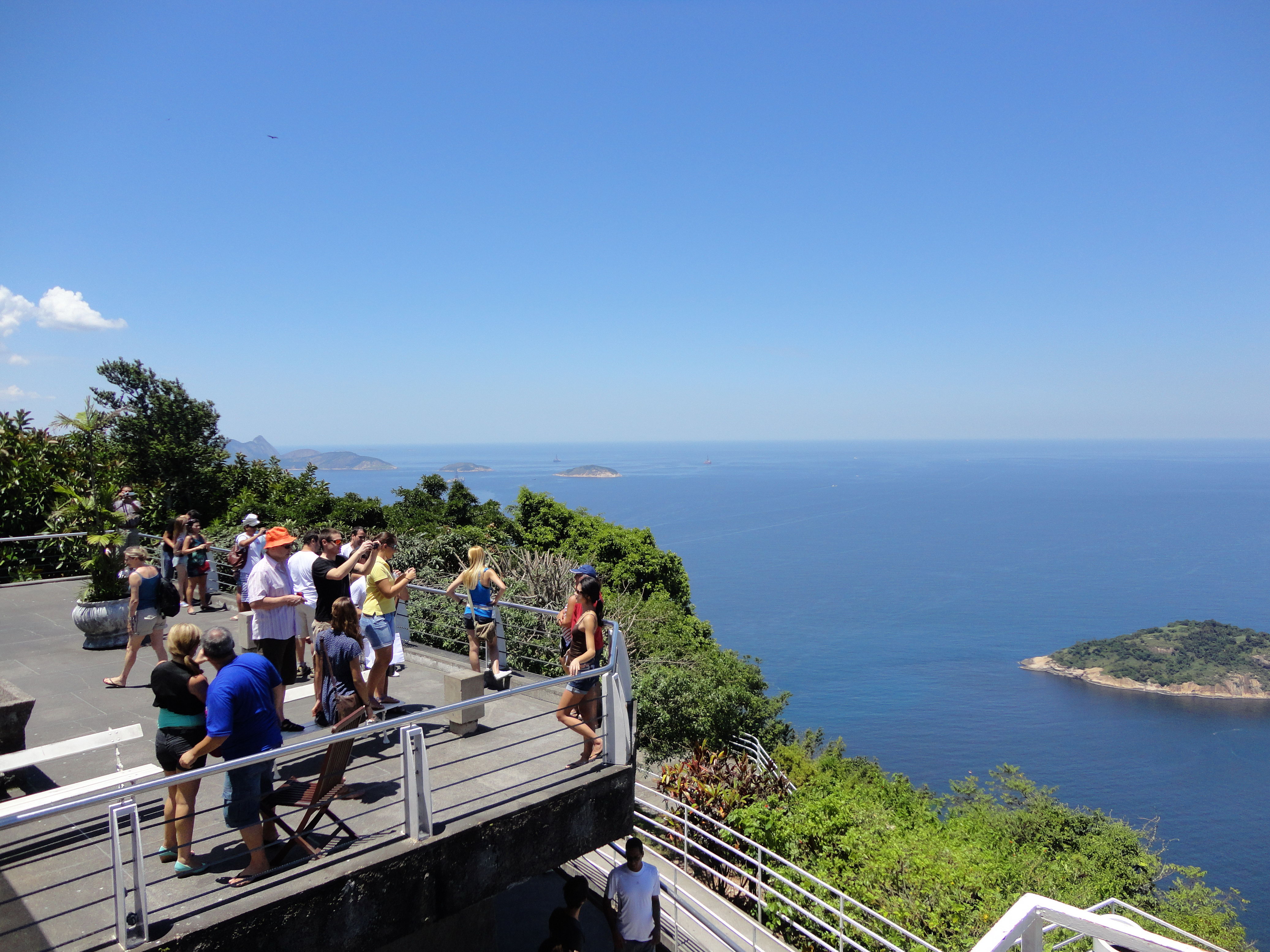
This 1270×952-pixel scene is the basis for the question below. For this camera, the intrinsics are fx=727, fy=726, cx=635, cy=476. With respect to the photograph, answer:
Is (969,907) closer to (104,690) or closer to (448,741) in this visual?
(448,741)

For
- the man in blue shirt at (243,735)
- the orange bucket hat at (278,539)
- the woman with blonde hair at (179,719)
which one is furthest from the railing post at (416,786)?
the orange bucket hat at (278,539)

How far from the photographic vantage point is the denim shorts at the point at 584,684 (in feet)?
20.1

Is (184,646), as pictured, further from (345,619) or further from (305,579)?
(305,579)

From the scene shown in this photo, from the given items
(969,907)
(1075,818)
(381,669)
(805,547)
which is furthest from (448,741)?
(805,547)

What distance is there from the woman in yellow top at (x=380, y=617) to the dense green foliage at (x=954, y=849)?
9.01 m

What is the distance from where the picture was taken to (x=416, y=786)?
493cm

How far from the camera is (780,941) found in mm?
10203

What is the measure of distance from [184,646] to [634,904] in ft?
13.8

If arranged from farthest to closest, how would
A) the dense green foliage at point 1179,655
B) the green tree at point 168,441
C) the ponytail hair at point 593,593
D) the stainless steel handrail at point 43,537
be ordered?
the dense green foliage at point 1179,655
the green tree at point 168,441
the stainless steel handrail at point 43,537
the ponytail hair at point 593,593

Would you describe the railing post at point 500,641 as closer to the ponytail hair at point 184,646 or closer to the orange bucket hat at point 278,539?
the orange bucket hat at point 278,539

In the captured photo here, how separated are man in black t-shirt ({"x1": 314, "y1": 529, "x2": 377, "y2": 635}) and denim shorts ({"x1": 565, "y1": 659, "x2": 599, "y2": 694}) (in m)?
2.33

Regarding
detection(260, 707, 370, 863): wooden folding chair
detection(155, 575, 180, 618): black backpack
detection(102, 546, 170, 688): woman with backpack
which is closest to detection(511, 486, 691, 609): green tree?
detection(155, 575, 180, 618): black backpack

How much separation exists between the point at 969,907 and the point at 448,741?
11373mm

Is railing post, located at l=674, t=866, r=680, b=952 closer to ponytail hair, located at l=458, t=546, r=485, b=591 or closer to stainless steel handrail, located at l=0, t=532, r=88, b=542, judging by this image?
ponytail hair, located at l=458, t=546, r=485, b=591
